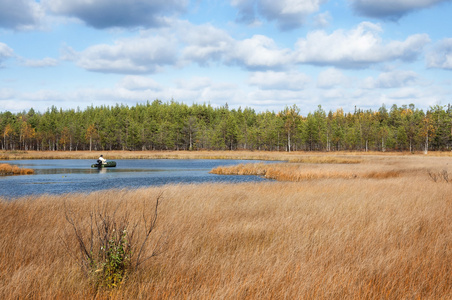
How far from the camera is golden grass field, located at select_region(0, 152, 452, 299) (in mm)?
4969

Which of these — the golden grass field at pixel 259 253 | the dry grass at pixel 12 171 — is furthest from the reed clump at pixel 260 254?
the dry grass at pixel 12 171

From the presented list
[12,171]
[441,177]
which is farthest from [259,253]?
[12,171]

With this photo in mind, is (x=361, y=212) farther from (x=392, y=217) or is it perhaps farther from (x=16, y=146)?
(x=16, y=146)

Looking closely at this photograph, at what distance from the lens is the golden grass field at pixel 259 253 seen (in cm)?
497

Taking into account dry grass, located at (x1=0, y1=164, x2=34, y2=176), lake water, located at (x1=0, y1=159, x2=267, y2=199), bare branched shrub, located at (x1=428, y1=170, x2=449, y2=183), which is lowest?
lake water, located at (x1=0, y1=159, x2=267, y2=199)

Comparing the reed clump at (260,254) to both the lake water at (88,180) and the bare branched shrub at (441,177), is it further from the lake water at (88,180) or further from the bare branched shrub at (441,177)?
the bare branched shrub at (441,177)

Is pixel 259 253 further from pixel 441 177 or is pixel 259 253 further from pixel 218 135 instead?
pixel 218 135

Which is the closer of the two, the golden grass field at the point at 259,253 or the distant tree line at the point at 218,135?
the golden grass field at the point at 259,253

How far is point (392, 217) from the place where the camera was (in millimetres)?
9766

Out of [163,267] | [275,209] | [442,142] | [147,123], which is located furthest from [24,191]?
[442,142]

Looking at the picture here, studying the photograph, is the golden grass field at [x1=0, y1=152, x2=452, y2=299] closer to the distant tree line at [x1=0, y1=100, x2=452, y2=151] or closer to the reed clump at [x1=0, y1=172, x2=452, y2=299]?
the reed clump at [x1=0, y1=172, x2=452, y2=299]

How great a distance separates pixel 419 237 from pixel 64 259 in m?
7.66

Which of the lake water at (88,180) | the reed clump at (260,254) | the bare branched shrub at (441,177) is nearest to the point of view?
the reed clump at (260,254)

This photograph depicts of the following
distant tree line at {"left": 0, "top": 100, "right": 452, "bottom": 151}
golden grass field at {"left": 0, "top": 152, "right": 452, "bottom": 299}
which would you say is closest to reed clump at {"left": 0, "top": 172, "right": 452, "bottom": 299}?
golden grass field at {"left": 0, "top": 152, "right": 452, "bottom": 299}
